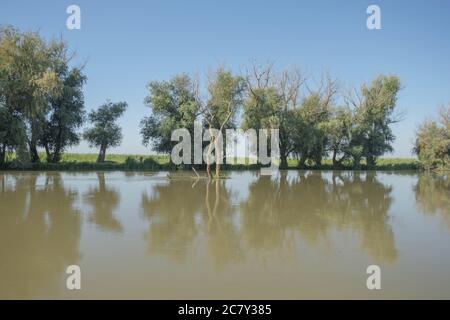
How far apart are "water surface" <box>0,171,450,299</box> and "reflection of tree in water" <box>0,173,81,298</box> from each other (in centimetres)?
2

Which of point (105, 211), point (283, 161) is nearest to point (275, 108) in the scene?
point (283, 161)

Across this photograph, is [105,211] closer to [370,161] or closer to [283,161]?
[283,161]

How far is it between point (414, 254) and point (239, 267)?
10.5ft

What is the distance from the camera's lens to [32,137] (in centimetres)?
3312

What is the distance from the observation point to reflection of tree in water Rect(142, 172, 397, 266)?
7.18 meters

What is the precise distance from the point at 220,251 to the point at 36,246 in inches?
129

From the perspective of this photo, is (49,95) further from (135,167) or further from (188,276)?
(188,276)

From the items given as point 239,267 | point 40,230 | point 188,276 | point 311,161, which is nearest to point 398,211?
point 239,267

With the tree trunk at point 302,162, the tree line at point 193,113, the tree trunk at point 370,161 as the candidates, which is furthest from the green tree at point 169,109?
the tree trunk at point 370,161

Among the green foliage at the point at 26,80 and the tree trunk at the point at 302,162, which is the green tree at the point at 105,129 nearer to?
the green foliage at the point at 26,80

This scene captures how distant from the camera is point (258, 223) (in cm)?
986

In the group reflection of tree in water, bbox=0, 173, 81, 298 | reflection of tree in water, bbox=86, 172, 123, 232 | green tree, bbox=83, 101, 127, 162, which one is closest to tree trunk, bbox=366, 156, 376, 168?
green tree, bbox=83, 101, 127, 162

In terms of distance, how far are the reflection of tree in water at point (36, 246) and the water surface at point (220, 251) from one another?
21 millimetres

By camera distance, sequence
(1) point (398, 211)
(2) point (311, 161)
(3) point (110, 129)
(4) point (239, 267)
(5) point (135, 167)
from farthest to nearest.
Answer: (2) point (311, 161), (3) point (110, 129), (5) point (135, 167), (1) point (398, 211), (4) point (239, 267)
